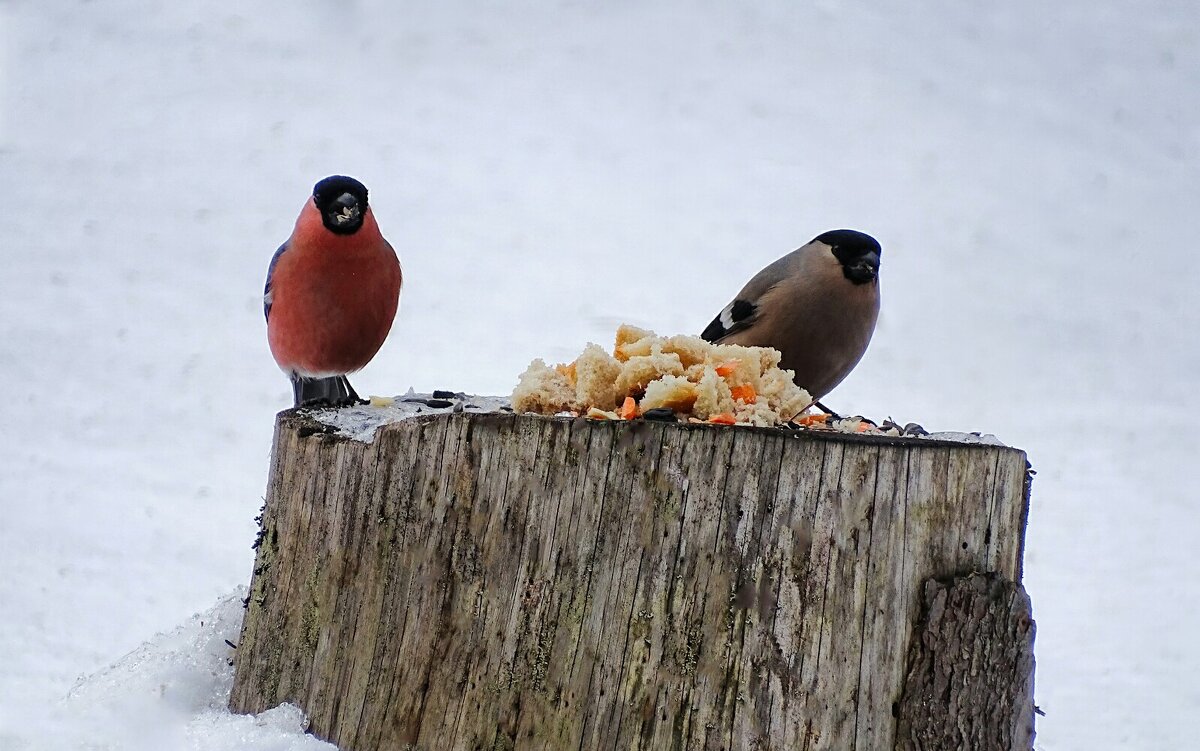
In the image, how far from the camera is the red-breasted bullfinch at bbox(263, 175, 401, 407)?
9.80ft

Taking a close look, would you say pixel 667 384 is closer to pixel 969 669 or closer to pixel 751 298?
pixel 969 669

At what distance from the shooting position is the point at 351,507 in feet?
6.79

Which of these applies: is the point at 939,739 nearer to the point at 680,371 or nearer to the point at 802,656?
the point at 802,656

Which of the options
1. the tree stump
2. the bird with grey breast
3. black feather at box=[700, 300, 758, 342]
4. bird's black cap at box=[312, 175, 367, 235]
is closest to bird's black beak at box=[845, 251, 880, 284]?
the bird with grey breast

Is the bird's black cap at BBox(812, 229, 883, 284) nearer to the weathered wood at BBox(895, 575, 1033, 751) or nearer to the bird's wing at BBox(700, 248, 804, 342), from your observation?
the bird's wing at BBox(700, 248, 804, 342)

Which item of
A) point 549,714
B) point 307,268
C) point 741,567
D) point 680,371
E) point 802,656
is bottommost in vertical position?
point 549,714

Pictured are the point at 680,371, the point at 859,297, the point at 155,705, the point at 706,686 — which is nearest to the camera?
the point at 706,686

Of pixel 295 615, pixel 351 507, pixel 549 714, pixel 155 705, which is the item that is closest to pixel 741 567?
pixel 549 714

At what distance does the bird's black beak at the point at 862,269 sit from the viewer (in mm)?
3564

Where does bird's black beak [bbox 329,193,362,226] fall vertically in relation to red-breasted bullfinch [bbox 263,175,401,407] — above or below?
above

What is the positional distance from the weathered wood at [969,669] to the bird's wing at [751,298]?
196 cm

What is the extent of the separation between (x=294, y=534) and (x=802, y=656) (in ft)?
3.52

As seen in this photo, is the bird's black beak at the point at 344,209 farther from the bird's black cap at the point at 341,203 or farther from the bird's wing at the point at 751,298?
the bird's wing at the point at 751,298

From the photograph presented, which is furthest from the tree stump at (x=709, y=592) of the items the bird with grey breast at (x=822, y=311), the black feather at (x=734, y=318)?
the black feather at (x=734, y=318)
